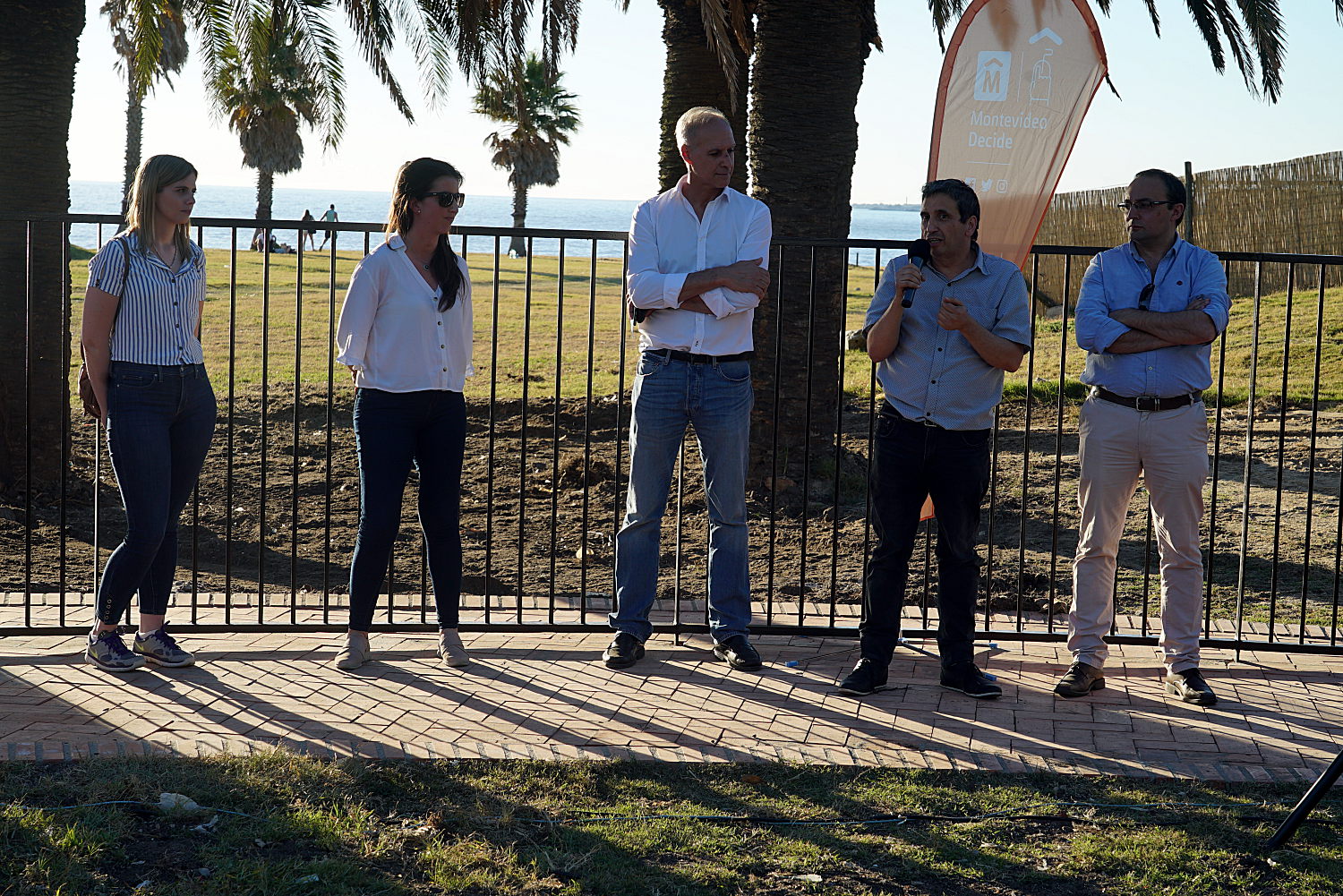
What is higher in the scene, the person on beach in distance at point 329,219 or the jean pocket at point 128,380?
the person on beach in distance at point 329,219

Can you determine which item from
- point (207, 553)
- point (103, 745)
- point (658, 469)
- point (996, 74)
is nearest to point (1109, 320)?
point (996, 74)

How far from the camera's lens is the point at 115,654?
516 centimetres

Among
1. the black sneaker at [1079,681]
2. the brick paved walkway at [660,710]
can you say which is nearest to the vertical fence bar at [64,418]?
the brick paved walkway at [660,710]

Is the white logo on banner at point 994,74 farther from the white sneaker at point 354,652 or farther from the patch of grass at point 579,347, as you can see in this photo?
the white sneaker at point 354,652

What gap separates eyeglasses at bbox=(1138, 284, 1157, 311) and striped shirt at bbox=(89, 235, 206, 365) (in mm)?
3567

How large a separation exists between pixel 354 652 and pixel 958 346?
8.87 ft

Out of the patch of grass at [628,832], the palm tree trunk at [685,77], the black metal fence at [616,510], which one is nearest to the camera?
the patch of grass at [628,832]

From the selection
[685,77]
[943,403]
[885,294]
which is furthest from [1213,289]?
[685,77]

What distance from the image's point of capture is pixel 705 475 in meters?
5.34

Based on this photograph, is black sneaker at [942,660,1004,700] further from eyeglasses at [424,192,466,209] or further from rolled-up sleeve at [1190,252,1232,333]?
eyeglasses at [424,192,466,209]

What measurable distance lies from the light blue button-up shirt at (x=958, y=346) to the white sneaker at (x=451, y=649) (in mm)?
2063

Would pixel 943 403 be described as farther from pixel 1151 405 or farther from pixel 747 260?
pixel 747 260

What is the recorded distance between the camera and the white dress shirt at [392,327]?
5020mm

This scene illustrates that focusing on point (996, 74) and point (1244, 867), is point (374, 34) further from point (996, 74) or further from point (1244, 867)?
point (1244, 867)
